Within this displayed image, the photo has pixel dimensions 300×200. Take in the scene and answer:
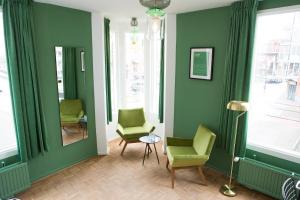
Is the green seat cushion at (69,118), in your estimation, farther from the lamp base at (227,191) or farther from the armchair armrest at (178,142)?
the lamp base at (227,191)

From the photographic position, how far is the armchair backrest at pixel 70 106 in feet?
11.7

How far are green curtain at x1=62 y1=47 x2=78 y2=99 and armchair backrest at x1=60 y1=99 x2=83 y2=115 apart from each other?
0.28 ft

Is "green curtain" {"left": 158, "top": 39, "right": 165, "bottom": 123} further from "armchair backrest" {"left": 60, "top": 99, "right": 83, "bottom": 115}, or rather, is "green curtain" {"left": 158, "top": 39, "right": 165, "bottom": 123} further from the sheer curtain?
"armchair backrest" {"left": 60, "top": 99, "right": 83, "bottom": 115}

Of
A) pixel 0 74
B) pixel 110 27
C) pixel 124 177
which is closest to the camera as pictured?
pixel 0 74

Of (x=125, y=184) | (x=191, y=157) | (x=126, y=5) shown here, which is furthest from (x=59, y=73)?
(x=191, y=157)

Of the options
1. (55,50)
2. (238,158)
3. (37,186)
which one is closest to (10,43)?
(55,50)

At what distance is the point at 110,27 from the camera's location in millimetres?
4656

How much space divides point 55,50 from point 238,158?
3.17 meters

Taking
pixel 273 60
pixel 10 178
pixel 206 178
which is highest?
pixel 273 60

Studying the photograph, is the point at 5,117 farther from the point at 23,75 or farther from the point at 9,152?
the point at 23,75

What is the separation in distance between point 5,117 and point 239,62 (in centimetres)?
342

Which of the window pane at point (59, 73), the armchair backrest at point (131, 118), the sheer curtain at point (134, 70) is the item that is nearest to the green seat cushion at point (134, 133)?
the armchair backrest at point (131, 118)

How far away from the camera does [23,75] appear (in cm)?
289

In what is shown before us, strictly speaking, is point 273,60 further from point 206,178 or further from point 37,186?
point 37,186
